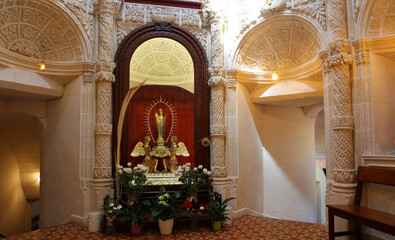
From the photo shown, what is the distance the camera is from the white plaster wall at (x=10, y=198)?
10269 mm

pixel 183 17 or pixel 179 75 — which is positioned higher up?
pixel 183 17

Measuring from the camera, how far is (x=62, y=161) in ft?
25.4

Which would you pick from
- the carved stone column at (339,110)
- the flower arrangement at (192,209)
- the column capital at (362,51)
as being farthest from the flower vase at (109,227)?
the column capital at (362,51)

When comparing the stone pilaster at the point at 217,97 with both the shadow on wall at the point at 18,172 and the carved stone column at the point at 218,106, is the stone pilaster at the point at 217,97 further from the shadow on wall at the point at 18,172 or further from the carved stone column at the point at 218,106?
the shadow on wall at the point at 18,172

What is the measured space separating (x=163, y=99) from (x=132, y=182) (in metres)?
3.71

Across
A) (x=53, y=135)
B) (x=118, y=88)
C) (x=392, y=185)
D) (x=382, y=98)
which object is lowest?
(x=392, y=185)

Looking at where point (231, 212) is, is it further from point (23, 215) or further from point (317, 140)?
point (23, 215)

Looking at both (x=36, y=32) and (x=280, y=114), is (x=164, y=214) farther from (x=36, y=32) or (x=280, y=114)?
(x=36, y=32)

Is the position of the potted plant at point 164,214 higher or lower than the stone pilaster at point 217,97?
lower

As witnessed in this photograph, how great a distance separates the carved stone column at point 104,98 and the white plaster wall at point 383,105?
6.14 meters

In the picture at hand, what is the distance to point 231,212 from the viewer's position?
721cm

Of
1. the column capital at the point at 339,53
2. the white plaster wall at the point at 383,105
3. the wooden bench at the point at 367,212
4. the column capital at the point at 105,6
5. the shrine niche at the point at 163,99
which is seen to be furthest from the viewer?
the shrine niche at the point at 163,99

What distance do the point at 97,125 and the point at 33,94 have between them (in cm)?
200

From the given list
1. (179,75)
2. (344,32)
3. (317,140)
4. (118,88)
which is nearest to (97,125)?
(118,88)
